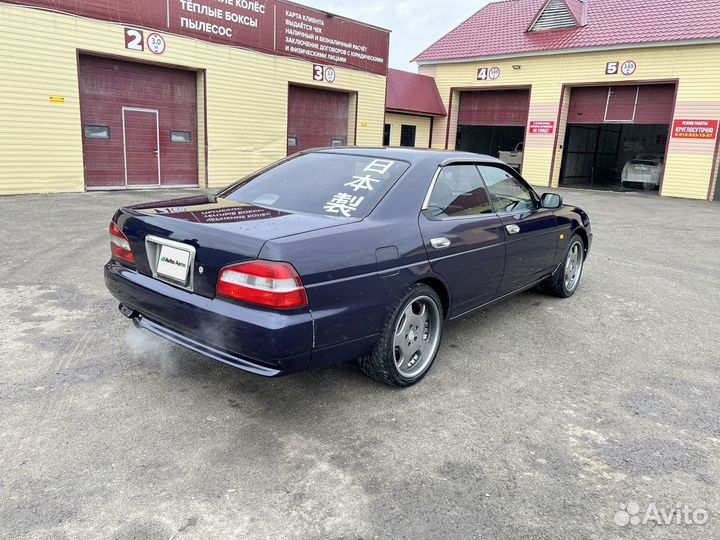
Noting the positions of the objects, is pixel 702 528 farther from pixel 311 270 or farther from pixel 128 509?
pixel 128 509

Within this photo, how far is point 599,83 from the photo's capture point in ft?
64.8

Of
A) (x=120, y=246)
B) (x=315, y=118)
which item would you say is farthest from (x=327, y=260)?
(x=315, y=118)

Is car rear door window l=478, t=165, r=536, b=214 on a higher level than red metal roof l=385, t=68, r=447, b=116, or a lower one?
lower

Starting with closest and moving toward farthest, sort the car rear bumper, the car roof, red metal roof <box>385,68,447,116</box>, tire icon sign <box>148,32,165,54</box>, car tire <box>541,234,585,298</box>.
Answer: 1. the car rear bumper
2. the car roof
3. car tire <box>541,234,585,298</box>
4. tire icon sign <box>148,32,165,54</box>
5. red metal roof <box>385,68,447,116</box>

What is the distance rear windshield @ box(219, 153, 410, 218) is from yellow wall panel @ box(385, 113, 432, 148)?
18.8m

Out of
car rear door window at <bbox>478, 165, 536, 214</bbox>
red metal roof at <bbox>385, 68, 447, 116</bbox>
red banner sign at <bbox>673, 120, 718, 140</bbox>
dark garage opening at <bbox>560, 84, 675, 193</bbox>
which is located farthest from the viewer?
red metal roof at <bbox>385, 68, 447, 116</bbox>

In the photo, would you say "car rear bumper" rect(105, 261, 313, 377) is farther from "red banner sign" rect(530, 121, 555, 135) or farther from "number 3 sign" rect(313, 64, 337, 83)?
"red banner sign" rect(530, 121, 555, 135)

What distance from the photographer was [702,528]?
2371 mm

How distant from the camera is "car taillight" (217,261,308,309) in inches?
107

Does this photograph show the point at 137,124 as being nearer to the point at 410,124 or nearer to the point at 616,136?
the point at 410,124

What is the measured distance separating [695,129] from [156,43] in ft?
54.1

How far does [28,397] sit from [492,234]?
327 centimetres

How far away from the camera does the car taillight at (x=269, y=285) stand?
2.72m

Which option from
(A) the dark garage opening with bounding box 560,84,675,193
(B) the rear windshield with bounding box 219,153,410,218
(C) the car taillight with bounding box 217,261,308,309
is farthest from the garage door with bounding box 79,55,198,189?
(A) the dark garage opening with bounding box 560,84,675,193
